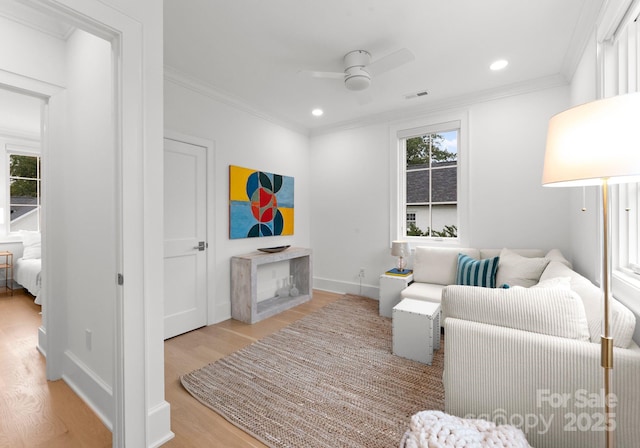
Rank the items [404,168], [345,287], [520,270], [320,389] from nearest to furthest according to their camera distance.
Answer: [320,389] < [520,270] < [404,168] < [345,287]

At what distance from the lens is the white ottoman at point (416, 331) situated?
2.40 m

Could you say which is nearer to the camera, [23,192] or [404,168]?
[404,168]

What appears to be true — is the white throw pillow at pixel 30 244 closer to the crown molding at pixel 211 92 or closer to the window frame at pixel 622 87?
the crown molding at pixel 211 92

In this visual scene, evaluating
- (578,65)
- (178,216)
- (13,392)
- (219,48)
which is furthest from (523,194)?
(13,392)

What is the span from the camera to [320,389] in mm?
2070

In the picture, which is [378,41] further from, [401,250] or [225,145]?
[401,250]

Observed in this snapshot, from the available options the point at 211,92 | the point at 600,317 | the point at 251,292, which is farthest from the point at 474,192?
the point at 211,92

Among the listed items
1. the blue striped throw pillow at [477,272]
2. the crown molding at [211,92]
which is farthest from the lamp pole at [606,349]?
the crown molding at [211,92]

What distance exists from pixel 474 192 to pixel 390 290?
5.48 ft

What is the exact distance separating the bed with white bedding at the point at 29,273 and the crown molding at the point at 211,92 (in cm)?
340

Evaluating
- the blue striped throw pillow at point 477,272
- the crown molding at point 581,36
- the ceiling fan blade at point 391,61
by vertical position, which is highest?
the crown molding at point 581,36

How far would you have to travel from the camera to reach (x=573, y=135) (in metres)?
1.04

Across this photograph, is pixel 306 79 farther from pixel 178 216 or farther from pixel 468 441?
pixel 468 441

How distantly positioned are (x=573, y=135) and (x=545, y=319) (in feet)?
2.69
